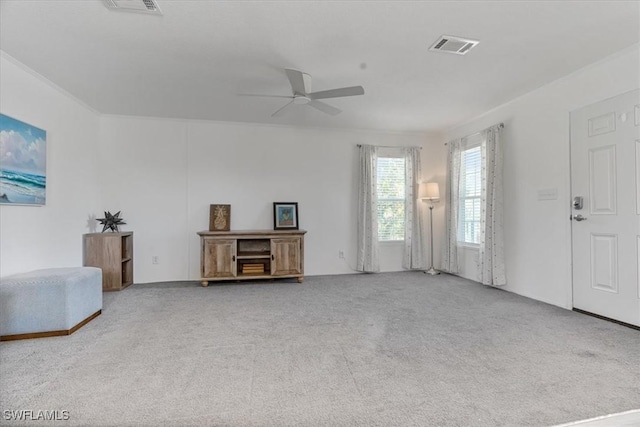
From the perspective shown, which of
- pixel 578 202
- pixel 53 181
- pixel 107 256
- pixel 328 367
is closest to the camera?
pixel 328 367

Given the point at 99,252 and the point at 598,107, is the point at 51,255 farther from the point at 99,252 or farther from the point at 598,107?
the point at 598,107

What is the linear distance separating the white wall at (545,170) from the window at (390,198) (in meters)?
1.76

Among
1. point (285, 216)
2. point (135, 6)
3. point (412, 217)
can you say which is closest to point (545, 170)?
point (412, 217)

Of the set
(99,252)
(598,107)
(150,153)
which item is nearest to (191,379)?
(99,252)

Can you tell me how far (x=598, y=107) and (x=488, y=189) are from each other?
150cm

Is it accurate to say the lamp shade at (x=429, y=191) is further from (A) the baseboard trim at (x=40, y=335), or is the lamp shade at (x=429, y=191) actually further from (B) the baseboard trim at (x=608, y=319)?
(A) the baseboard trim at (x=40, y=335)

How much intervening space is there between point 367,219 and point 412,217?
0.85 m

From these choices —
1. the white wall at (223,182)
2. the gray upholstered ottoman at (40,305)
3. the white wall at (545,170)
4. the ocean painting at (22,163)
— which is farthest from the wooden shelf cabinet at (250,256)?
the white wall at (545,170)

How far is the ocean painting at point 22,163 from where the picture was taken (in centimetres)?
289

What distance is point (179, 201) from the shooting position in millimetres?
4965

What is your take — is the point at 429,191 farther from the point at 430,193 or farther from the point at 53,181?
the point at 53,181

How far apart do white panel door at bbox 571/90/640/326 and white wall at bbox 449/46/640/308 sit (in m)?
0.11

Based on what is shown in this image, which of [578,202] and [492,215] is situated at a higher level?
[578,202]

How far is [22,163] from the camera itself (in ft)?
10.2
